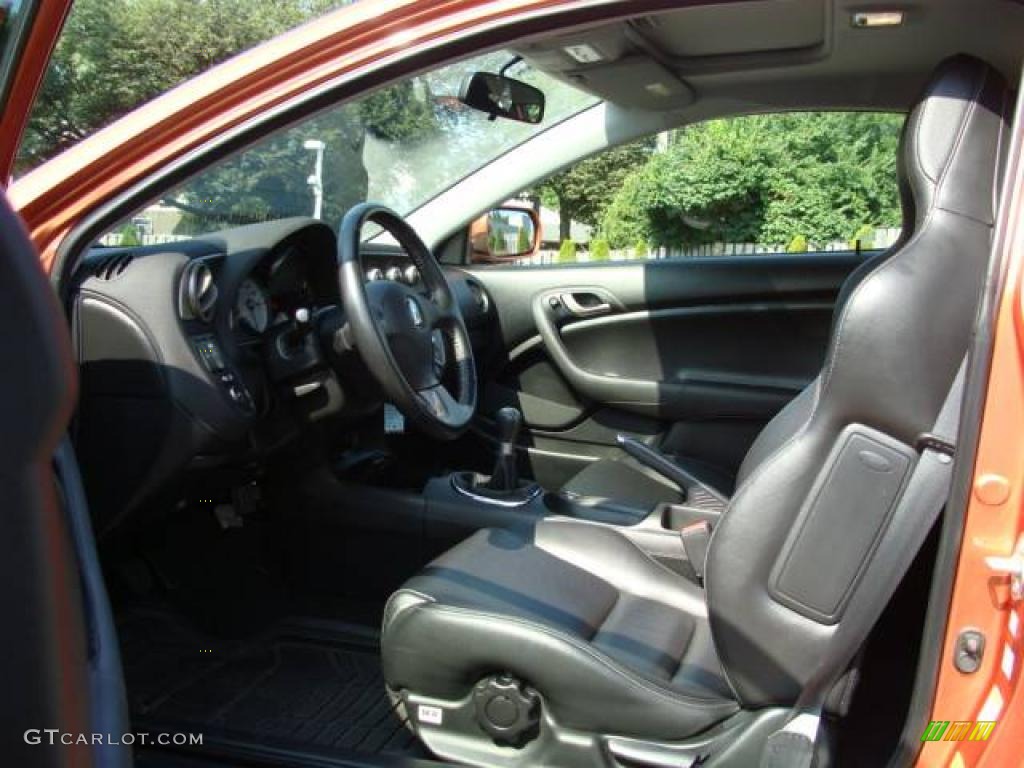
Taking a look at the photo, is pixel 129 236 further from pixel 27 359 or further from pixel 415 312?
pixel 27 359

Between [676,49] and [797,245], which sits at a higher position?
[676,49]

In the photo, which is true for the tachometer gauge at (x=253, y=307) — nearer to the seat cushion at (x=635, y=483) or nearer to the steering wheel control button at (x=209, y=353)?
the steering wheel control button at (x=209, y=353)

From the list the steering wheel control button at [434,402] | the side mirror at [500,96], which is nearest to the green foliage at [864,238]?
the side mirror at [500,96]

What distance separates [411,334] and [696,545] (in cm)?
87

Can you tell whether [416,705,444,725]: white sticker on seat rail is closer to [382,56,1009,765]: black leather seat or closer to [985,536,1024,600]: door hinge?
[382,56,1009,765]: black leather seat

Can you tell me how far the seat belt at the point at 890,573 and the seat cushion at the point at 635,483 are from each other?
1.15m

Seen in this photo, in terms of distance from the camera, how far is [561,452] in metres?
3.34

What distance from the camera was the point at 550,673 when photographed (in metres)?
1.72

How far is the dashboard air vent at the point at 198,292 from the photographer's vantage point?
199 cm

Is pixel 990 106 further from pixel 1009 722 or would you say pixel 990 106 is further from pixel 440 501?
pixel 440 501

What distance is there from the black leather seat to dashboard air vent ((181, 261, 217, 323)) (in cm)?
73

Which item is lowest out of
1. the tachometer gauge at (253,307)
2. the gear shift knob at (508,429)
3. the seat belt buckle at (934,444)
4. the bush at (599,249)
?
the gear shift knob at (508,429)

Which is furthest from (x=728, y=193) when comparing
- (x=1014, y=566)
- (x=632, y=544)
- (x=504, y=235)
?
(x=1014, y=566)

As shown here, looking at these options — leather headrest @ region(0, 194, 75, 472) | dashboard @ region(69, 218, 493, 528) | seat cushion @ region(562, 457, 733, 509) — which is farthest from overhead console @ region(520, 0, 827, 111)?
leather headrest @ region(0, 194, 75, 472)
